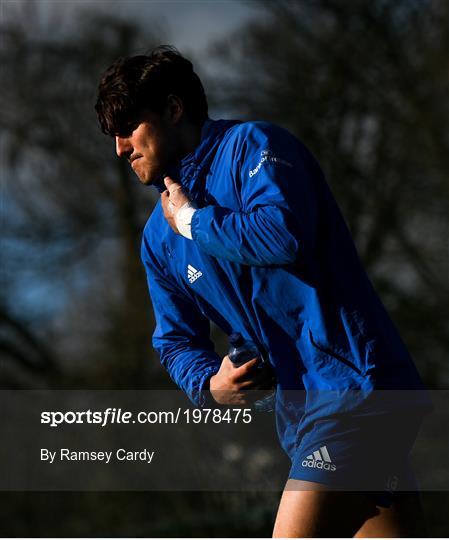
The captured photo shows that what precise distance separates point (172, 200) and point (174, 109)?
33 cm

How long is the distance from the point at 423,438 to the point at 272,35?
164 inches

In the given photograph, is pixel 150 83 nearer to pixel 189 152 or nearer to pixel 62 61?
pixel 189 152

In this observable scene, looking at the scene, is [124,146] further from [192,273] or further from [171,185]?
[192,273]

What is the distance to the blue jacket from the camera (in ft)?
9.32

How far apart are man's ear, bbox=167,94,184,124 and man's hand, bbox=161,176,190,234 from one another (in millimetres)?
207

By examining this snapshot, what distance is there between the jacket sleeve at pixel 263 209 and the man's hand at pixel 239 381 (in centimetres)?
33

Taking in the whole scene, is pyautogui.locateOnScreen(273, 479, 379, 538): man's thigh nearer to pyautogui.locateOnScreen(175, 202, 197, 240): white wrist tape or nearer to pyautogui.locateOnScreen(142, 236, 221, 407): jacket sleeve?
pyautogui.locateOnScreen(142, 236, 221, 407): jacket sleeve

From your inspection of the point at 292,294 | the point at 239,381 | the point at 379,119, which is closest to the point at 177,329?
the point at 239,381

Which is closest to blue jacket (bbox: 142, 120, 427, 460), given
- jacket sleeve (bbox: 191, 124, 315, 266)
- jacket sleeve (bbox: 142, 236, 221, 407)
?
jacket sleeve (bbox: 191, 124, 315, 266)

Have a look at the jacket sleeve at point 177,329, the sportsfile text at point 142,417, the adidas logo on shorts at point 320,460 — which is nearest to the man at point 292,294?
the adidas logo on shorts at point 320,460

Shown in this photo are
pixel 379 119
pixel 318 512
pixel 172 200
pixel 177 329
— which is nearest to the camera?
pixel 318 512

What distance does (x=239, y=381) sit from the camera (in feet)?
9.86

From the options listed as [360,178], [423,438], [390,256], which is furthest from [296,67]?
[423,438]

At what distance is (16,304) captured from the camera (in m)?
12.0
